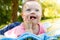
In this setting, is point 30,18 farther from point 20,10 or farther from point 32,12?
point 20,10

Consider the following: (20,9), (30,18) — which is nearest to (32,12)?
(30,18)

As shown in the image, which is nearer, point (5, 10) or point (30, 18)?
point (30, 18)

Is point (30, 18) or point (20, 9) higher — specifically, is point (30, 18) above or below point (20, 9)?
below

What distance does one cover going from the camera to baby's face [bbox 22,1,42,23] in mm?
1016

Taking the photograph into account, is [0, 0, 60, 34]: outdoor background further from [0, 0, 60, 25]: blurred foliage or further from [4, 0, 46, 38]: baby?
[4, 0, 46, 38]: baby

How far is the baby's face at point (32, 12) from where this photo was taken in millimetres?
1016

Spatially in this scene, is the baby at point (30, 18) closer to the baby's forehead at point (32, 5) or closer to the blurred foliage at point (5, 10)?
the baby's forehead at point (32, 5)

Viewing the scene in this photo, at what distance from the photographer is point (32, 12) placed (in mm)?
1015

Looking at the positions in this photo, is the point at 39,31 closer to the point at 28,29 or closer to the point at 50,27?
the point at 28,29

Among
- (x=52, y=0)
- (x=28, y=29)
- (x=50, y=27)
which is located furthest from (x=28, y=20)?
(x=52, y=0)

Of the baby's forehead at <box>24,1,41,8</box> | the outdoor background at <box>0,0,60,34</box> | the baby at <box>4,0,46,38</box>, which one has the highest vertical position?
the outdoor background at <box>0,0,60,34</box>

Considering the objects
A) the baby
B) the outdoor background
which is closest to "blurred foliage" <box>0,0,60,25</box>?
the outdoor background

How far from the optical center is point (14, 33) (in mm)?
1075

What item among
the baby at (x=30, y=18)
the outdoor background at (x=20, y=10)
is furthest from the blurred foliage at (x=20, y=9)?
the baby at (x=30, y=18)
